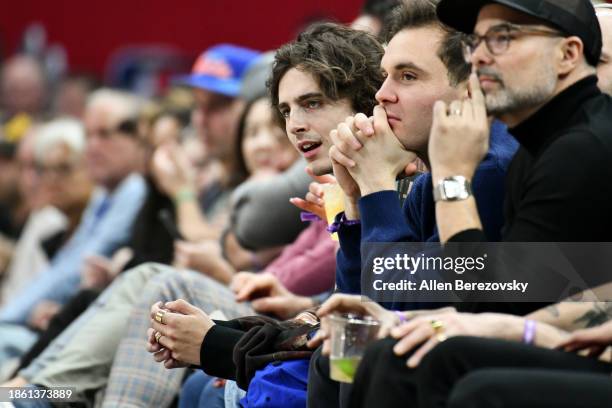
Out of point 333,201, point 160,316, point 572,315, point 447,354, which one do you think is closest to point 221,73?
point 333,201

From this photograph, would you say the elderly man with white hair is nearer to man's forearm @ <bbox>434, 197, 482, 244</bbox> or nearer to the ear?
man's forearm @ <bbox>434, 197, 482, 244</bbox>

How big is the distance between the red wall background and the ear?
558cm

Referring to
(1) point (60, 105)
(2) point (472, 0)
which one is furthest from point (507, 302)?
(1) point (60, 105)

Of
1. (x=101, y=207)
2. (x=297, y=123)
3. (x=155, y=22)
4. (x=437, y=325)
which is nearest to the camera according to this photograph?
(x=437, y=325)

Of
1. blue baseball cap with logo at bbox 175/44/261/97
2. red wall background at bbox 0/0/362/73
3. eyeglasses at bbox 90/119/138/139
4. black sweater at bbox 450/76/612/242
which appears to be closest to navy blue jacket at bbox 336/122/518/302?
black sweater at bbox 450/76/612/242

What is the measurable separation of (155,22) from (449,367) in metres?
8.05

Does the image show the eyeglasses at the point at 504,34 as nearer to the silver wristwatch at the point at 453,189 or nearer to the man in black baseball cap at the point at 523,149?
the man in black baseball cap at the point at 523,149

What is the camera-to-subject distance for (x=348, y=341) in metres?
2.25

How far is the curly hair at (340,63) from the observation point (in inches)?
125

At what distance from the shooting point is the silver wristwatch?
2.28 meters

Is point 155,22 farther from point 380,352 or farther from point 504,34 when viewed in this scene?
point 380,352

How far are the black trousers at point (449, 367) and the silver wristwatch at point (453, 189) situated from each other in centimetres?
32

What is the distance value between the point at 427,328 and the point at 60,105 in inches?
312

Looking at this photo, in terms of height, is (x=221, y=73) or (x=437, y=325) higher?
(x=437, y=325)
